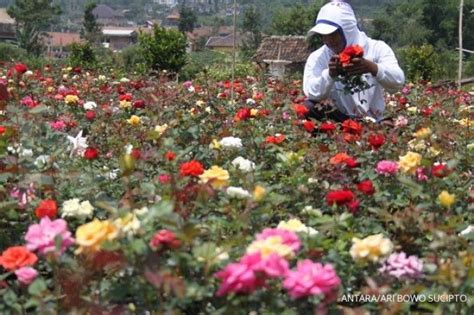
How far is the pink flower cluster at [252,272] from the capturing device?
1.06 m

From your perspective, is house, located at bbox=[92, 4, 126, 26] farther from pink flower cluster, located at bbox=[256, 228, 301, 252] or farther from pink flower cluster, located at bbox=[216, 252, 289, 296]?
pink flower cluster, located at bbox=[216, 252, 289, 296]

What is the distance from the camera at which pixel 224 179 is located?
1.49 meters

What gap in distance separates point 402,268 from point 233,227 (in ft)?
0.98

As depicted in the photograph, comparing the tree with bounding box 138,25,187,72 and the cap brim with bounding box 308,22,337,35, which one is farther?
the tree with bounding box 138,25,187,72

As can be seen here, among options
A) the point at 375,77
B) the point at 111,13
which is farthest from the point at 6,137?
the point at 111,13

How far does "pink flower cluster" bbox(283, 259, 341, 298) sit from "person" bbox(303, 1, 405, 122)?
6.00 feet

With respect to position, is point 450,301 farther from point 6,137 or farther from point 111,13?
point 111,13

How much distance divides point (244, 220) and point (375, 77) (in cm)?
183

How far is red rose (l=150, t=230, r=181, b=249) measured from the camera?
117 cm

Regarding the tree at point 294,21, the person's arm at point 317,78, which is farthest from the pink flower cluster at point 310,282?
the tree at point 294,21

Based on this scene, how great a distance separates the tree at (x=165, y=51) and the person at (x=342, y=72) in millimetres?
8131

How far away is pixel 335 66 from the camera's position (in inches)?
112

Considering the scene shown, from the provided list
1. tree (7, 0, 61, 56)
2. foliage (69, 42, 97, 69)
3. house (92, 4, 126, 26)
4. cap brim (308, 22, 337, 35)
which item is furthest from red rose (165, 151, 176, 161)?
house (92, 4, 126, 26)

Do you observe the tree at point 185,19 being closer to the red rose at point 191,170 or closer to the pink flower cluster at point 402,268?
the red rose at point 191,170
